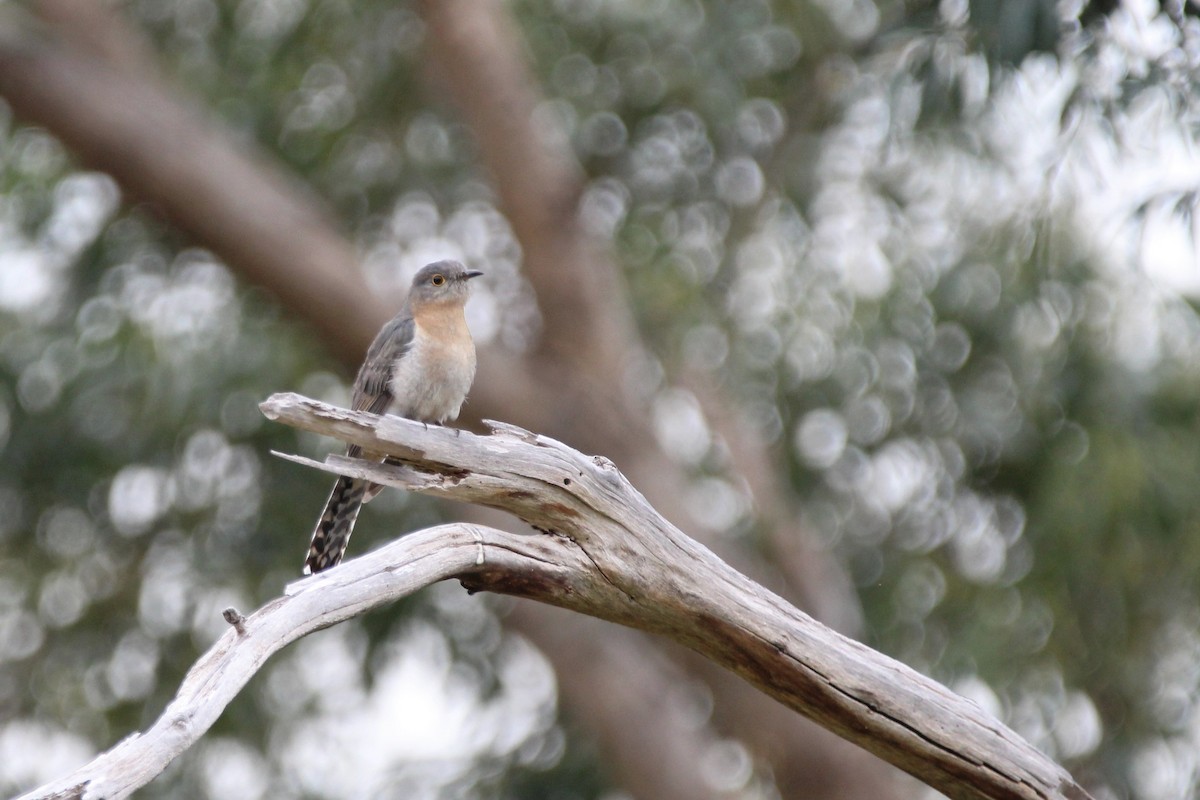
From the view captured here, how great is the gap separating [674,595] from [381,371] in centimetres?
214

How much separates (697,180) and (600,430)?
2.85 metres

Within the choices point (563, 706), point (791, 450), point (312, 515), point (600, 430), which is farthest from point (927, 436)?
point (312, 515)

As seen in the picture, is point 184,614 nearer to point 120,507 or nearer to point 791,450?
point 120,507

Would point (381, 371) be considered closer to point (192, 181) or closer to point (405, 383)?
point (405, 383)

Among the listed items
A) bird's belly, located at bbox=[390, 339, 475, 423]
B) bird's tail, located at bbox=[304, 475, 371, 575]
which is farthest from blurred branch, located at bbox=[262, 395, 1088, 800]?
bird's belly, located at bbox=[390, 339, 475, 423]

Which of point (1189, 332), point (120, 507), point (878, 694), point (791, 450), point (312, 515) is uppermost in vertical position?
point (1189, 332)

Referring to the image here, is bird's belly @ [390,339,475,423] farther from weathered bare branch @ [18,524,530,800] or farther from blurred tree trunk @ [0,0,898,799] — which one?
blurred tree trunk @ [0,0,898,799]

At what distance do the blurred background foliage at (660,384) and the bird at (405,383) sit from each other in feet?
12.2

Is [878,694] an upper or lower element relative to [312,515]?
lower

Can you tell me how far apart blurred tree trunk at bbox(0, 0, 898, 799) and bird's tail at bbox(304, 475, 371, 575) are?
3.70m

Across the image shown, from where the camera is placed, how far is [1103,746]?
8.51m

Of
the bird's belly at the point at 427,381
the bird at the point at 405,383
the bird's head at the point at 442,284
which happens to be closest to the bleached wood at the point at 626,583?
the bird at the point at 405,383

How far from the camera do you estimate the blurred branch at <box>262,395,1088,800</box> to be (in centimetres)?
348

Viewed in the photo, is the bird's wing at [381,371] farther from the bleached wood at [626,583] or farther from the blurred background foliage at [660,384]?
the blurred background foliage at [660,384]
